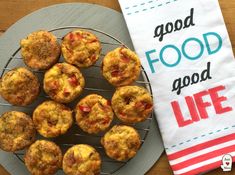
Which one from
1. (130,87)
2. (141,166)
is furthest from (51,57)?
(141,166)

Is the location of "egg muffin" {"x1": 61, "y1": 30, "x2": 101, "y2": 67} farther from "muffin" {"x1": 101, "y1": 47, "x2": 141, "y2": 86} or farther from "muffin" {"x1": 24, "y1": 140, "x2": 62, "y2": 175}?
"muffin" {"x1": 24, "y1": 140, "x2": 62, "y2": 175}

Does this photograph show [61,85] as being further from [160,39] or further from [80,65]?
[160,39]

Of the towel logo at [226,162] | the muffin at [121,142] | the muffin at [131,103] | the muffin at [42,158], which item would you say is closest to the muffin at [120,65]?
the muffin at [131,103]

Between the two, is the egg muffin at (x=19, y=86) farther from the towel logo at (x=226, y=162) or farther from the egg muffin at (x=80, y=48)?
the towel logo at (x=226, y=162)

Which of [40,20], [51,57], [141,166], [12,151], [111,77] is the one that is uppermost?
[40,20]

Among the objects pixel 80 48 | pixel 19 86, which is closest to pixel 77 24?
pixel 80 48

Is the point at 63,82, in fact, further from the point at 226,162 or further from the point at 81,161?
the point at 226,162
